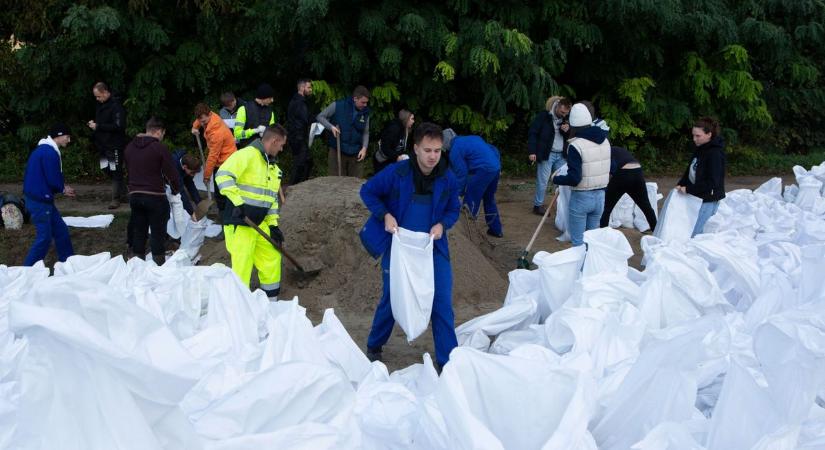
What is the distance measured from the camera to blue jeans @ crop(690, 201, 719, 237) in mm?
6869

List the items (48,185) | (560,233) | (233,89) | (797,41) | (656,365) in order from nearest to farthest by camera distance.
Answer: (656,365)
(48,185)
(560,233)
(233,89)
(797,41)

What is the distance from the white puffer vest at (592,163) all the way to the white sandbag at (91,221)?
Answer: 506cm

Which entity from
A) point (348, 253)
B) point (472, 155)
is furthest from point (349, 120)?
point (348, 253)

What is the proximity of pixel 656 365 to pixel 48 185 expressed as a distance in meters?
5.41

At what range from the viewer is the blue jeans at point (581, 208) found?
6625 millimetres

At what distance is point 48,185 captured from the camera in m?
6.57

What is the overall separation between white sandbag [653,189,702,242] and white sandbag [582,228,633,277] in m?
2.08

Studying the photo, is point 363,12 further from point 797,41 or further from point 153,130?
point 797,41

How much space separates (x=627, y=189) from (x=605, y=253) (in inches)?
105

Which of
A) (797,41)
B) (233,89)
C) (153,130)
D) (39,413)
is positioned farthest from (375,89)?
(39,413)

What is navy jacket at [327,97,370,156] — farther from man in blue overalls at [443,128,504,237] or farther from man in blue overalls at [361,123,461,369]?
man in blue overalls at [361,123,461,369]

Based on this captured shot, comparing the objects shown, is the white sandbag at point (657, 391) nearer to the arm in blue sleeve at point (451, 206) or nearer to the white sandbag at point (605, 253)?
the arm in blue sleeve at point (451, 206)

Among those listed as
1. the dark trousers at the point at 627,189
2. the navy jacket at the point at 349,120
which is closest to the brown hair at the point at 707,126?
the dark trousers at the point at 627,189

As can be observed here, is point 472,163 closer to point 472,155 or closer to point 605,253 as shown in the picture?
point 472,155
